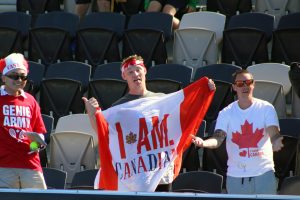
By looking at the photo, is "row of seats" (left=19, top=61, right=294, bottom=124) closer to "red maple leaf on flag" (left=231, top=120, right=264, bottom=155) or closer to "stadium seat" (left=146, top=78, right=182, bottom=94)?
Result: "stadium seat" (left=146, top=78, right=182, bottom=94)

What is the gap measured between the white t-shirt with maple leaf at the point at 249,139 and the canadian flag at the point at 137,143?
0.77 m

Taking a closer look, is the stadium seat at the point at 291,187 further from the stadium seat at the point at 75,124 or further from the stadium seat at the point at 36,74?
the stadium seat at the point at 36,74

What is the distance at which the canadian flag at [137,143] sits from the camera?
8508 millimetres

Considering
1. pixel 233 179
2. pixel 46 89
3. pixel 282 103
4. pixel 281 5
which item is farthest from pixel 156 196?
pixel 281 5

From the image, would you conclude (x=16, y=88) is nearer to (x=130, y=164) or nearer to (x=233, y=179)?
(x=130, y=164)

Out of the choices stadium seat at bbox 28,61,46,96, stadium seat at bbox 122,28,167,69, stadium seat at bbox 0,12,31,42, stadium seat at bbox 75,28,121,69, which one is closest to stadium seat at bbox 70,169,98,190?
stadium seat at bbox 28,61,46,96

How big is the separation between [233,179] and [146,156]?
111 centimetres

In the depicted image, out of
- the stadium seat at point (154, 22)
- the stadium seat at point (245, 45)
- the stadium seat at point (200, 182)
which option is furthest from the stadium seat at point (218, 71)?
→ the stadium seat at point (200, 182)

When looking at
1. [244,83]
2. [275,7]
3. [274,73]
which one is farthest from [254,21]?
[244,83]

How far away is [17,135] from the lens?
9.33m

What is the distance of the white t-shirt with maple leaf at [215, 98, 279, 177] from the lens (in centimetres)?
920

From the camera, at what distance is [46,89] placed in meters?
12.0

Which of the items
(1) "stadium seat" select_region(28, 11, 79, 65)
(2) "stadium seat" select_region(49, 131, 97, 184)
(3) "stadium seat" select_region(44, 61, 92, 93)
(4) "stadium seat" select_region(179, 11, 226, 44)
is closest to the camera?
(2) "stadium seat" select_region(49, 131, 97, 184)

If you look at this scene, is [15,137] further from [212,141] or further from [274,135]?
[274,135]
